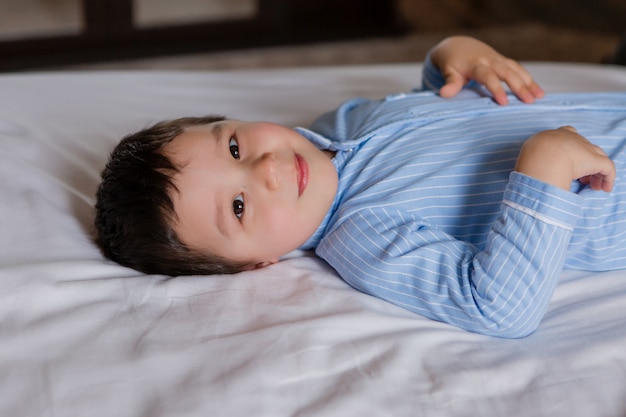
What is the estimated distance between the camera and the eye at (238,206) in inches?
42.6

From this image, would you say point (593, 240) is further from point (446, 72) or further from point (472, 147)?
point (446, 72)

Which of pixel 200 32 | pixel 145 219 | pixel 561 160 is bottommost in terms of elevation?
pixel 200 32

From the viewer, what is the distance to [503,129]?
1.16 metres

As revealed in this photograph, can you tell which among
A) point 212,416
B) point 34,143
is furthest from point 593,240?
point 34,143

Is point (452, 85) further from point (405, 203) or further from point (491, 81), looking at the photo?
point (405, 203)

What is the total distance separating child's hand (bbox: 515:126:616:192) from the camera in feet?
3.23

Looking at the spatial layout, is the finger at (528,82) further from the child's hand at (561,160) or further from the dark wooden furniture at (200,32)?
the dark wooden furniture at (200,32)

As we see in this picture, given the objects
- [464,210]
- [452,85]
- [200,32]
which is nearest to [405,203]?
Answer: [464,210]

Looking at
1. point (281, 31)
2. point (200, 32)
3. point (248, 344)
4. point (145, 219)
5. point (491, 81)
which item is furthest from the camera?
point (281, 31)

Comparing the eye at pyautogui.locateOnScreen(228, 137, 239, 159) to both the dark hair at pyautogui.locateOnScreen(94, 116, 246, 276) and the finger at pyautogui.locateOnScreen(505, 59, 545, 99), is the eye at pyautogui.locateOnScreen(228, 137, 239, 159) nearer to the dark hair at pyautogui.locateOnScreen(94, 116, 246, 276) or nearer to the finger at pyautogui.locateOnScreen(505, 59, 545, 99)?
the dark hair at pyautogui.locateOnScreen(94, 116, 246, 276)

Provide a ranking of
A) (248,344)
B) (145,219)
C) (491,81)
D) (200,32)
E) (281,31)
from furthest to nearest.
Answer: (281,31)
(200,32)
(491,81)
(145,219)
(248,344)

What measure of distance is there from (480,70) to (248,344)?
690 mm

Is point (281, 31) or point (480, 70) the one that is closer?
point (480, 70)

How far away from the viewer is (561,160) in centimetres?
99
